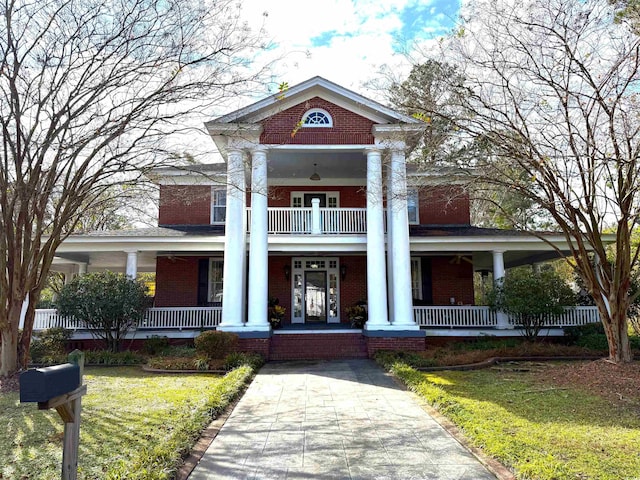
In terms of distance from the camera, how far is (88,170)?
392 inches

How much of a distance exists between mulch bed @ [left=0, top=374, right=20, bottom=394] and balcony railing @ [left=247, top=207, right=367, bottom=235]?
7.99 metres

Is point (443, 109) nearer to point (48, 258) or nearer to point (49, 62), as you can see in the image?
point (49, 62)

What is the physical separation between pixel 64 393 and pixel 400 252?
11724mm

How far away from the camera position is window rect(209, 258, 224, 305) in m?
17.3

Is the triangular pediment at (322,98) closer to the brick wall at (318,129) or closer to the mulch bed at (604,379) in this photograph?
the brick wall at (318,129)

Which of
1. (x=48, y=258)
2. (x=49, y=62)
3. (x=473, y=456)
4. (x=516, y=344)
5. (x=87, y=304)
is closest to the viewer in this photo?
(x=473, y=456)

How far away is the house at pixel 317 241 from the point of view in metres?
13.8

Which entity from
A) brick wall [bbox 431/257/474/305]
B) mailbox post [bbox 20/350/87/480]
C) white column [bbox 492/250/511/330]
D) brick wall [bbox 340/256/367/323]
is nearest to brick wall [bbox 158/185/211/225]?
brick wall [bbox 340/256/367/323]

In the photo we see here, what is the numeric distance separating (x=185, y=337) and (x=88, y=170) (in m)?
6.80

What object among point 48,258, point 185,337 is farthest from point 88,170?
point 185,337

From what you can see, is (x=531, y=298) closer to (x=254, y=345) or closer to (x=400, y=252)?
(x=400, y=252)

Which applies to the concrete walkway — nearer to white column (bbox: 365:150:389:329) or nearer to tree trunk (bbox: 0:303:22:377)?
white column (bbox: 365:150:389:329)

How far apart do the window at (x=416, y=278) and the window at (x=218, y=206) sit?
25.0 ft

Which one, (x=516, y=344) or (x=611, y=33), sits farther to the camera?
(x=516, y=344)
